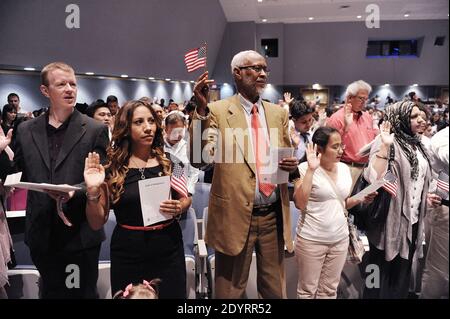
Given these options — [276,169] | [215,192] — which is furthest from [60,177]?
[276,169]

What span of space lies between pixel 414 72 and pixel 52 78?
696 cm

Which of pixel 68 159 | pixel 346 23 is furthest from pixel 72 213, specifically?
pixel 346 23

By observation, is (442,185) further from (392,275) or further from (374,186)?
(392,275)

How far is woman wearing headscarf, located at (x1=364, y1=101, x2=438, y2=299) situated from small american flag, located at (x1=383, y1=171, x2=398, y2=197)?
0.02 m

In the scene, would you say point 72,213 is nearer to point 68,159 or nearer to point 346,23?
point 68,159

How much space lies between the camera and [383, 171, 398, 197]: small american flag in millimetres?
1883

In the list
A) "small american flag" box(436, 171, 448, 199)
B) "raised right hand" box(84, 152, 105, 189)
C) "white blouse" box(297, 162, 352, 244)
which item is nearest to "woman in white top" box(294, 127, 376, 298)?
"white blouse" box(297, 162, 352, 244)

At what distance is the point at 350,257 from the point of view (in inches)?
76.4

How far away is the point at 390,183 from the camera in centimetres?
189

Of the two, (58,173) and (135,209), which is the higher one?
(58,173)

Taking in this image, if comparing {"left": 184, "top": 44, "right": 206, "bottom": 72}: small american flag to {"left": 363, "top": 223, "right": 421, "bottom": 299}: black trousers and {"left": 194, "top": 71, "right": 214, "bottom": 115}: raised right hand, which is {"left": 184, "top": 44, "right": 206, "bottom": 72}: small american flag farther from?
{"left": 363, "top": 223, "right": 421, "bottom": 299}: black trousers

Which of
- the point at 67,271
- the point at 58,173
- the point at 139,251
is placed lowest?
the point at 67,271

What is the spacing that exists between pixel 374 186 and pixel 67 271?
5.18 ft

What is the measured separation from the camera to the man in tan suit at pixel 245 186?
166 cm
